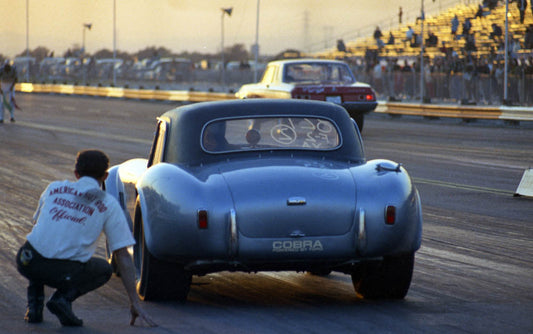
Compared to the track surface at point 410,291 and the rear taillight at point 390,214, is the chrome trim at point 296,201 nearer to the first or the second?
the rear taillight at point 390,214

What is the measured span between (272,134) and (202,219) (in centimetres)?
144

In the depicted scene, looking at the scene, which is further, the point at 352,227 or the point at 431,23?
the point at 431,23

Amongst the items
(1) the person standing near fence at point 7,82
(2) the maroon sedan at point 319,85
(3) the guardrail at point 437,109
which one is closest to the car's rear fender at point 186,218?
(2) the maroon sedan at point 319,85

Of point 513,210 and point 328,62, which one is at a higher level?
point 328,62

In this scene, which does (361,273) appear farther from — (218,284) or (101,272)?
(101,272)

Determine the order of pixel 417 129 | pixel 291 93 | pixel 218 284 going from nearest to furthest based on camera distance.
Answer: pixel 218 284 → pixel 291 93 → pixel 417 129

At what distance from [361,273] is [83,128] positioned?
23.9 metres

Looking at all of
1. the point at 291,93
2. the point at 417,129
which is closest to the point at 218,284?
the point at 291,93

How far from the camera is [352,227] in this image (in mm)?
6629

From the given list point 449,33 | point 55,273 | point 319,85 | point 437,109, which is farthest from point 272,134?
point 449,33

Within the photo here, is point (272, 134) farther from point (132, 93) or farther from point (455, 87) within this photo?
point (132, 93)

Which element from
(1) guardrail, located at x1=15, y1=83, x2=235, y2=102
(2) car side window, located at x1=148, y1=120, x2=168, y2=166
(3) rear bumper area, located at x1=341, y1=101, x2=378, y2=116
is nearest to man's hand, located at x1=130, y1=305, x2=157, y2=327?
(2) car side window, located at x1=148, y1=120, x2=168, y2=166

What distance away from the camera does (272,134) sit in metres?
7.79

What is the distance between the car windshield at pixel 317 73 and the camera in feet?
85.8
